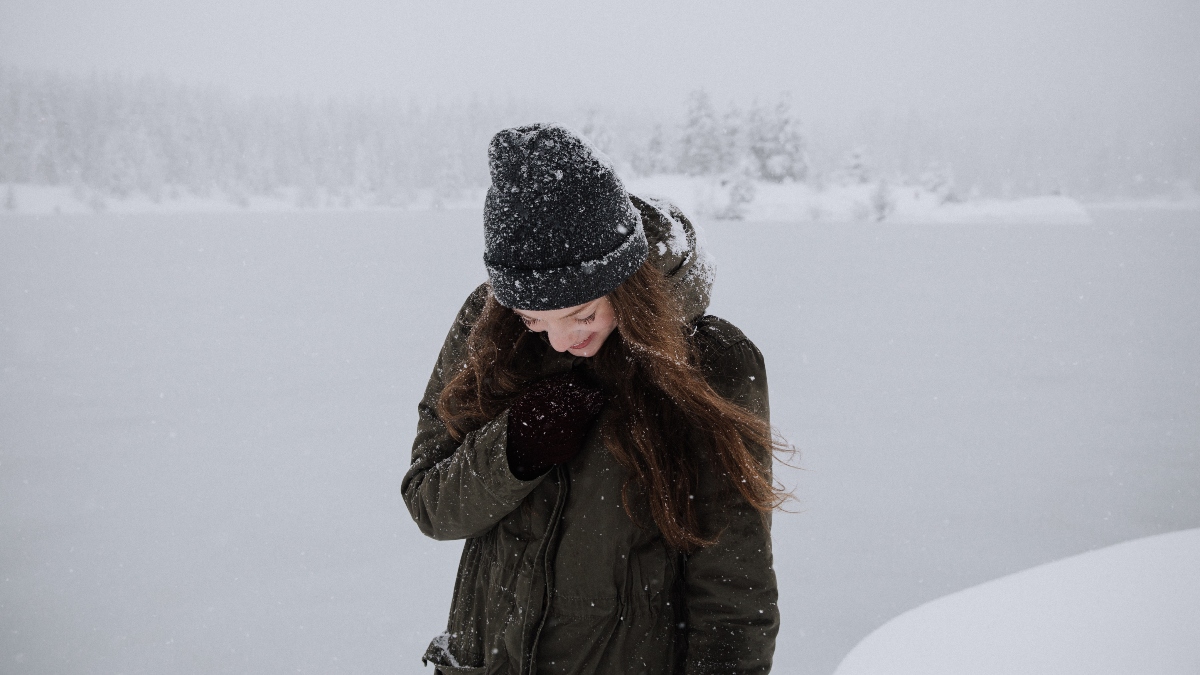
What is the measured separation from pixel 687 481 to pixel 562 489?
187 millimetres

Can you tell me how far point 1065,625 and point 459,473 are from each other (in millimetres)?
1919

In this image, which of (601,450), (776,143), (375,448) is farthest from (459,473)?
(776,143)

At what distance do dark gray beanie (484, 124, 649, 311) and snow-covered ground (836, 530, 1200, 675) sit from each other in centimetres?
158

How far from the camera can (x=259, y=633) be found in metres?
3.01

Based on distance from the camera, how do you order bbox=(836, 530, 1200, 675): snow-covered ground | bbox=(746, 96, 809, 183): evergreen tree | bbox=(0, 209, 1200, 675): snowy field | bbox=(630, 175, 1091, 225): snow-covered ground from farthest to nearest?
bbox=(746, 96, 809, 183): evergreen tree
bbox=(630, 175, 1091, 225): snow-covered ground
bbox=(0, 209, 1200, 675): snowy field
bbox=(836, 530, 1200, 675): snow-covered ground

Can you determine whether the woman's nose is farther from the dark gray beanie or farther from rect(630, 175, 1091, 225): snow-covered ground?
rect(630, 175, 1091, 225): snow-covered ground

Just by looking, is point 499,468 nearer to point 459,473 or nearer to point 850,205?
point 459,473

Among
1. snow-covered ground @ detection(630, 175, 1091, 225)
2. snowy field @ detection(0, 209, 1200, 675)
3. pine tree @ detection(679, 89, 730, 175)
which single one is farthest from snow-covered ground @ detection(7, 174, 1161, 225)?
snowy field @ detection(0, 209, 1200, 675)

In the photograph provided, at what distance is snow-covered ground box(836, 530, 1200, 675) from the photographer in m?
1.85

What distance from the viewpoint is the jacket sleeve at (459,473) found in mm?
1029

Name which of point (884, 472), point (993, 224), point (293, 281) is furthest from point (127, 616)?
point (993, 224)

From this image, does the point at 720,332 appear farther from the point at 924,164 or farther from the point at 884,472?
the point at 924,164

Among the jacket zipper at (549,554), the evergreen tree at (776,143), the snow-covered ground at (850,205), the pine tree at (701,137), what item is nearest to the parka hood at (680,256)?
the jacket zipper at (549,554)

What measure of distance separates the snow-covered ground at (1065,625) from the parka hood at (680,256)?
142 cm
